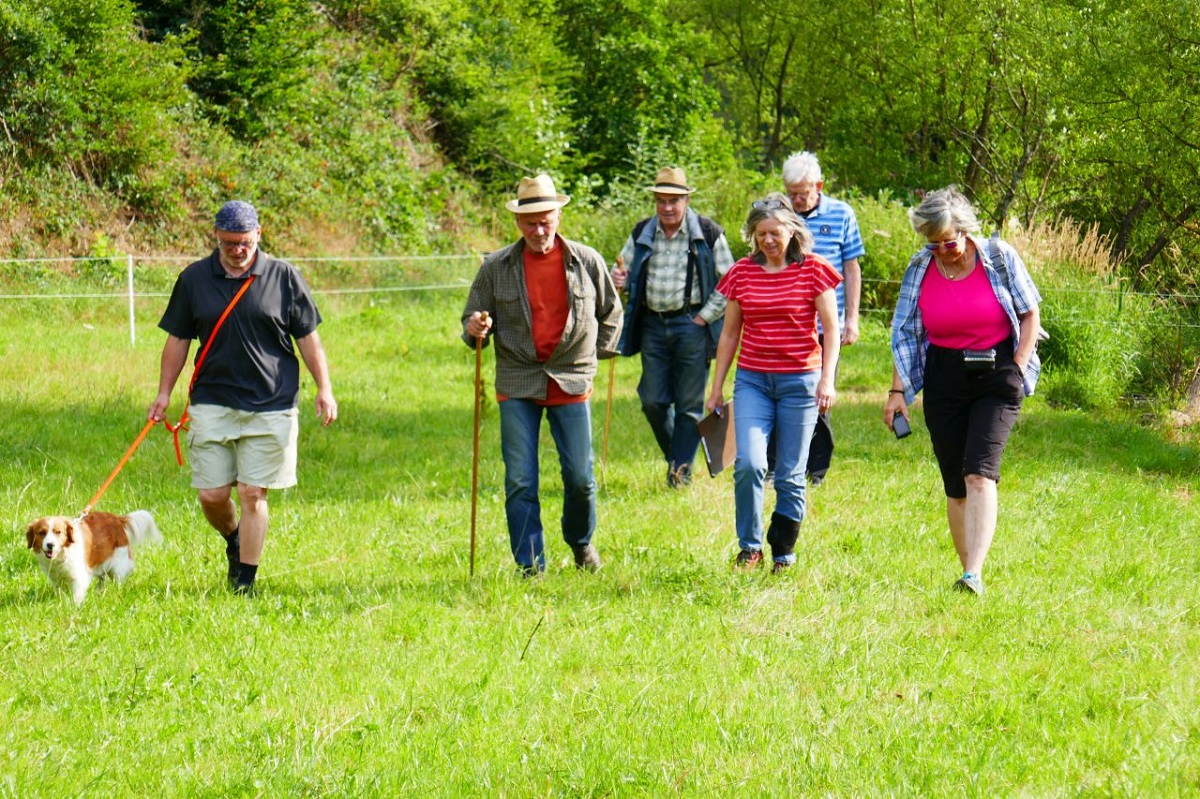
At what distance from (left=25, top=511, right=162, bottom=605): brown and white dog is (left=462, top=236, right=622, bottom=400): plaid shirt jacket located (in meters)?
2.08

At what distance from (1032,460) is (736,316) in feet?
14.7

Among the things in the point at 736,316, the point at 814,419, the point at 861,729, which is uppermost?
the point at 736,316

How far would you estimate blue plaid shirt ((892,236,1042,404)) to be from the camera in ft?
21.9

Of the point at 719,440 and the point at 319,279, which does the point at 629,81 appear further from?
the point at 719,440

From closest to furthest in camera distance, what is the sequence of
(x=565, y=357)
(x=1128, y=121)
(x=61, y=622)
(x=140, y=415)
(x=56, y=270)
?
(x=61, y=622) < (x=565, y=357) < (x=140, y=415) < (x=1128, y=121) < (x=56, y=270)

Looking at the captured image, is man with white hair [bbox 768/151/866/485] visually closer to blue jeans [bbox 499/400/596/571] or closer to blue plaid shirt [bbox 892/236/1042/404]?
blue plaid shirt [bbox 892/236/1042/404]

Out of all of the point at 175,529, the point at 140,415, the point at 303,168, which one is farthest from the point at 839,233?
the point at 303,168

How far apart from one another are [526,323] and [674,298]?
2.32m

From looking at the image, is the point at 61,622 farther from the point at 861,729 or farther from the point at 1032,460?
the point at 1032,460

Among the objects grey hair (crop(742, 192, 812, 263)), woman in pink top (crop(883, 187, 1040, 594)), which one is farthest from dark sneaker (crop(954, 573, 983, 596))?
grey hair (crop(742, 192, 812, 263))

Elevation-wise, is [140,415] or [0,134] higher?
[0,134]

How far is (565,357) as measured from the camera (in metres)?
7.16

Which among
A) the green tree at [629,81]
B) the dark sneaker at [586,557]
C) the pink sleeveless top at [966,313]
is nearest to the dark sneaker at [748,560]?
the dark sneaker at [586,557]

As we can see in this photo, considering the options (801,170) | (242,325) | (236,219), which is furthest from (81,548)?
(801,170)
